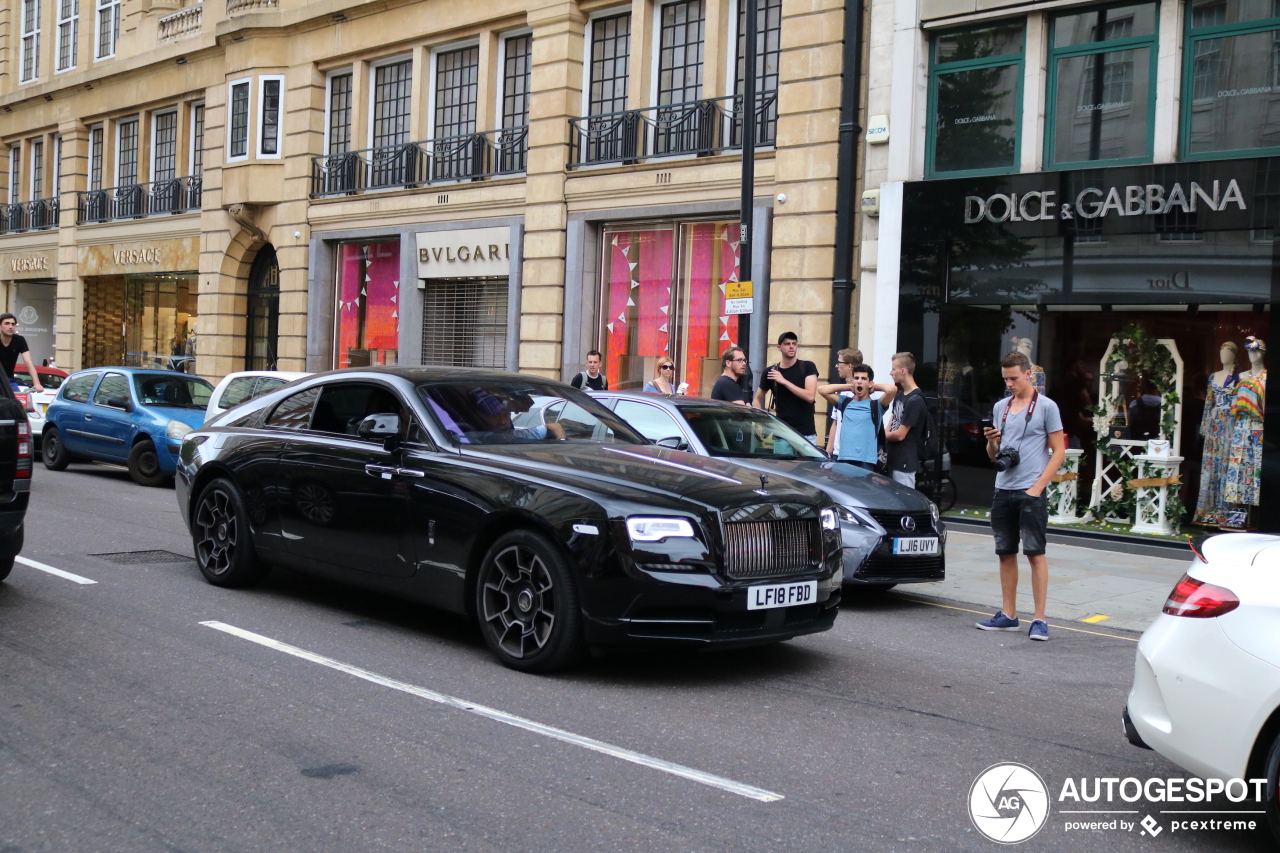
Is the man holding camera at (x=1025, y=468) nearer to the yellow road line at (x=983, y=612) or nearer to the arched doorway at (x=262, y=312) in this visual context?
the yellow road line at (x=983, y=612)

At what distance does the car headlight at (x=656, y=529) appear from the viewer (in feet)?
19.5

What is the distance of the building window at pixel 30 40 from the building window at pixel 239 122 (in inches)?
479

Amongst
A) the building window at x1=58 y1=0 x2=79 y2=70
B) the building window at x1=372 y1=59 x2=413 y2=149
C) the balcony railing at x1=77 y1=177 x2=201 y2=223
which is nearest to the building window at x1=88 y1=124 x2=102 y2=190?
the balcony railing at x1=77 y1=177 x2=201 y2=223

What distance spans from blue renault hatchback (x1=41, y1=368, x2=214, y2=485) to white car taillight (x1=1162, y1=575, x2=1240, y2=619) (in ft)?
43.5

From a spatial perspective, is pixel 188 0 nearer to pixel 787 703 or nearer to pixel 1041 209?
pixel 1041 209

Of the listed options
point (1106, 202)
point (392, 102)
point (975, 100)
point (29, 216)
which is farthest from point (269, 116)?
point (1106, 202)

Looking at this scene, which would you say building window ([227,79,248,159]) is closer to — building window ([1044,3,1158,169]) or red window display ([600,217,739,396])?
red window display ([600,217,739,396])

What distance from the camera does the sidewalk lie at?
31.2 ft

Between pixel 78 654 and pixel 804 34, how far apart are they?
42.0 ft

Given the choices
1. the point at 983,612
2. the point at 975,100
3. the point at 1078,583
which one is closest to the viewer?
the point at 983,612

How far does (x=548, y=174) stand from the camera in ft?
64.3

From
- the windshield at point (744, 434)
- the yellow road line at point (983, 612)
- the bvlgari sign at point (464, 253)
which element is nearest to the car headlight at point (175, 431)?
the bvlgari sign at point (464, 253)

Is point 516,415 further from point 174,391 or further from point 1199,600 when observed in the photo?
point 174,391

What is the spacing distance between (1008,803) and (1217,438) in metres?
9.64
